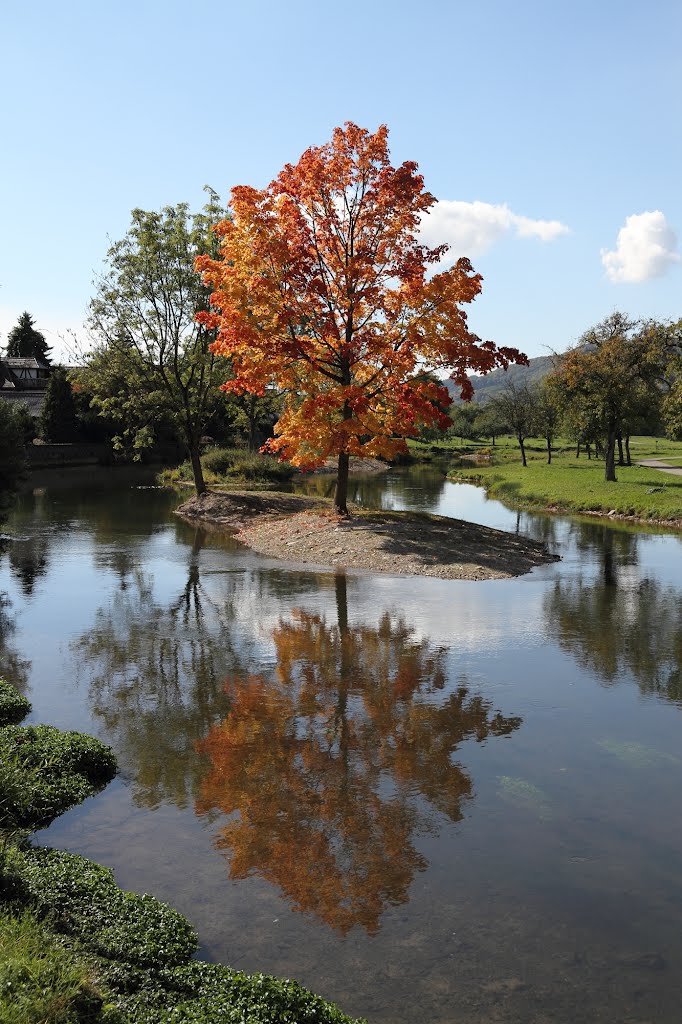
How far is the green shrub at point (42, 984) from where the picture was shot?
4.86m

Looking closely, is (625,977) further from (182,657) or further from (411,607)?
(411,607)

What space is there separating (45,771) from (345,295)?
786 inches

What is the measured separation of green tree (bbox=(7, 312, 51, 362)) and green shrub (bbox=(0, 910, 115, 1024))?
113 meters

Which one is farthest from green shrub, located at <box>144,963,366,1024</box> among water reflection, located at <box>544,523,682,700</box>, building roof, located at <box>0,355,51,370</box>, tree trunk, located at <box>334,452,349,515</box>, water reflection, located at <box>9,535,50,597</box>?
building roof, located at <box>0,355,51,370</box>

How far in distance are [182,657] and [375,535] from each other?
11223 mm

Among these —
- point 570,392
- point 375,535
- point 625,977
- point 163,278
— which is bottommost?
point 625,977

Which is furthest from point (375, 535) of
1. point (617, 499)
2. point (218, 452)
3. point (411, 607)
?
point (218, 452)

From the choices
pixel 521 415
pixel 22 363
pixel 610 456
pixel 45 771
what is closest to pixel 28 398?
pixel 22 363

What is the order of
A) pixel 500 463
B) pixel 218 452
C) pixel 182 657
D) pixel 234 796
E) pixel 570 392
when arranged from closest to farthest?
pixel 234 796 < pixel 182 657 < pixel 570 392 < pixel 218 452 < pixel 500 463

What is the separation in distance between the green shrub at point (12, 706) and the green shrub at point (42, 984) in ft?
18.0

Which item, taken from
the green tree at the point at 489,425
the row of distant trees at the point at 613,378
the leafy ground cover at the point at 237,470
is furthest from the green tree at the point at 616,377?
the green tree at the point at 489,425

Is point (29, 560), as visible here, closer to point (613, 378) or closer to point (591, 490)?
point (591, 490)

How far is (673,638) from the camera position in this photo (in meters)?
15.5

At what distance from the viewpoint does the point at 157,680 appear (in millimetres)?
12898
